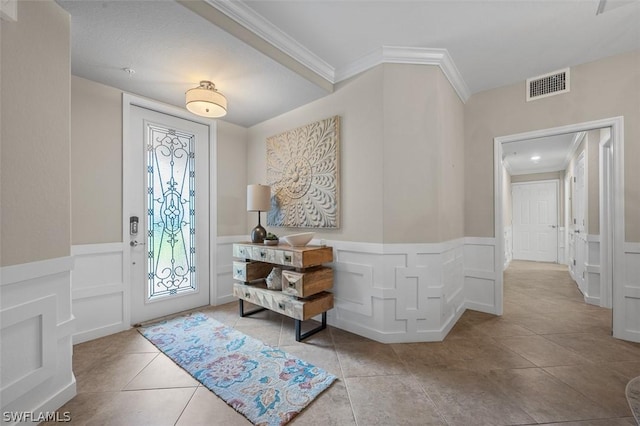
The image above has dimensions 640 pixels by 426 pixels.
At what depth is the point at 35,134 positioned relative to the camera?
143 centimetres

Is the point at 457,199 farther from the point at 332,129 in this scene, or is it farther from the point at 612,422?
the point at 612,422

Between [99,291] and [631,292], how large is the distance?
4992 millimetres

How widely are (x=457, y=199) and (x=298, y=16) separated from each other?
2.43 m

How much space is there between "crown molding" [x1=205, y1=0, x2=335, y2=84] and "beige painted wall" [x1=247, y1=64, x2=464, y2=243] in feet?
1.20

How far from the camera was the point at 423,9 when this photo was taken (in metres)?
1.91

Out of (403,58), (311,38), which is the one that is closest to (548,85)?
(403,58)

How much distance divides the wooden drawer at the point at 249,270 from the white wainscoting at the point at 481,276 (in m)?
2.50

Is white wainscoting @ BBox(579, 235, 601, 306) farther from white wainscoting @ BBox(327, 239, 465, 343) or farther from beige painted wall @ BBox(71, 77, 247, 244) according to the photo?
beige painted wall @ BBox(71, 77, 247, 244)

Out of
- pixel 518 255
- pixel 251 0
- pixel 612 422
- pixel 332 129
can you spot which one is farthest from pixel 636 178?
pixel 518 255

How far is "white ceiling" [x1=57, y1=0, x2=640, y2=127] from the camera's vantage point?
1788 mm

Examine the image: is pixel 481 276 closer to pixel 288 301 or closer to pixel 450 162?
pixel 450 162

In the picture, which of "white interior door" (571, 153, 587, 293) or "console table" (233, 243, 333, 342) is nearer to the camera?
"console table" (233, 243, 333, 342)

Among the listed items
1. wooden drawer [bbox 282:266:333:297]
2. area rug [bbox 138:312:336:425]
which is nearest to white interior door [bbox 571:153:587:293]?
wooden drawer [bbox 282:266:333:297]

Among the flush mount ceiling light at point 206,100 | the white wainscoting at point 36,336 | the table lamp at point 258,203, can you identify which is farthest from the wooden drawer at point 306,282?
the flush mount ceiling light at point 206,100
